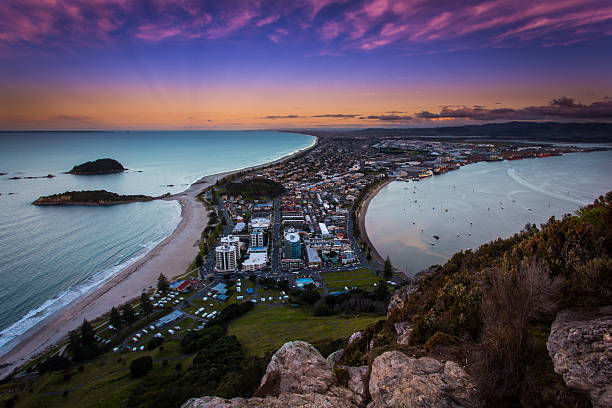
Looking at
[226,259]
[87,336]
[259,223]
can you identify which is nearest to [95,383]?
[87,336]

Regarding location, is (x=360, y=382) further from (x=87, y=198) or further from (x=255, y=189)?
(x=87, y=198)

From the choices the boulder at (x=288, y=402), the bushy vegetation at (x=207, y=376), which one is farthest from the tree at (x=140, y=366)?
the boulder at (x=288, y=402)

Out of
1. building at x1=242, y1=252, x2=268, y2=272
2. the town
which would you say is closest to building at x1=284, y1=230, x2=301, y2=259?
the town

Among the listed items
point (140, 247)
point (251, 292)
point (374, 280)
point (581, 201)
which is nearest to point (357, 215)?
point (374, 280)

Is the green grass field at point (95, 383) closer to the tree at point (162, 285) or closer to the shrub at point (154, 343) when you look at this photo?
the shrub at point (154, 343)

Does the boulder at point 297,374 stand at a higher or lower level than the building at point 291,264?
higher

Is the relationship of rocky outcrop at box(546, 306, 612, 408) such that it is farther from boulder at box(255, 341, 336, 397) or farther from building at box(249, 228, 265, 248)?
building at box(249, 228, 265, 248)

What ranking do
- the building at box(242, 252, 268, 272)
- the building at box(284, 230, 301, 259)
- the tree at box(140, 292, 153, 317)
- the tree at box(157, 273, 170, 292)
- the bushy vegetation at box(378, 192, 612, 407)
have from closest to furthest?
1. the bushy vegetation at box(378, 192, 612, 407)
2. the tree at box(140, 292, 153, 317)
3. the tree at box(157, 273, 170, 292)
4. the building at box(242, 252, 268, 272)
5. the building at box(284, 230, 301, 259)
